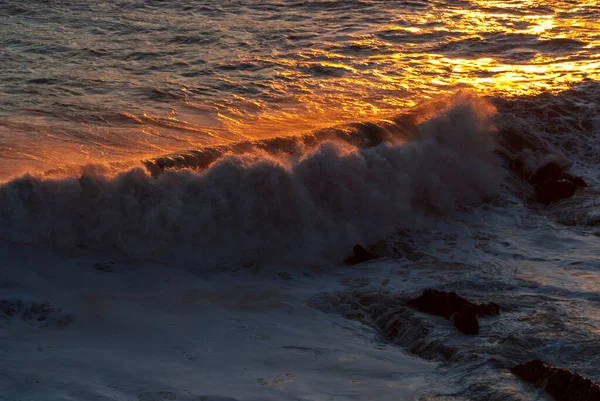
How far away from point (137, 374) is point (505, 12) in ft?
59.4

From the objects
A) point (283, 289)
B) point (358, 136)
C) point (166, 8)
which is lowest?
point (283, 289)

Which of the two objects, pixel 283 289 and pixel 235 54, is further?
pixel 235 54

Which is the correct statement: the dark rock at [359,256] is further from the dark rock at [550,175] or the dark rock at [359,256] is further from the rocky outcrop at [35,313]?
the dark rock at [550,175]

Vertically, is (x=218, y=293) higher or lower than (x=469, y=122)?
lower

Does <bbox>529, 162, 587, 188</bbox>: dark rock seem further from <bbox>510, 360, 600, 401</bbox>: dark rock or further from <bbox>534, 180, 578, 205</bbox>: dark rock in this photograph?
<bbox>510, 360, 600, 401</bbox>: dark rock

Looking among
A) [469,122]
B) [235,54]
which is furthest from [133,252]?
[235,54]

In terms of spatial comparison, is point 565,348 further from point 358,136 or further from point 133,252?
point 358,136

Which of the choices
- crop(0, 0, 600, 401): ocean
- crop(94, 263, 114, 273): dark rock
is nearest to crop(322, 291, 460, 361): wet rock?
crop(0, 0, 600, 401): ocean

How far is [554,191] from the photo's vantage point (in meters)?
11.5

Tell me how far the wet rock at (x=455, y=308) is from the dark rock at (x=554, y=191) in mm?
3989

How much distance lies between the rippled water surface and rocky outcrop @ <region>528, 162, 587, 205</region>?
107 inches

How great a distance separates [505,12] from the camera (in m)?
22.0

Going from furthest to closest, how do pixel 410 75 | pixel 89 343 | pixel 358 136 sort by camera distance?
pixel 410 75 → pixel 358 136 → pixel 89 343

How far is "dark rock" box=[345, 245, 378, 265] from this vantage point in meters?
9.54
